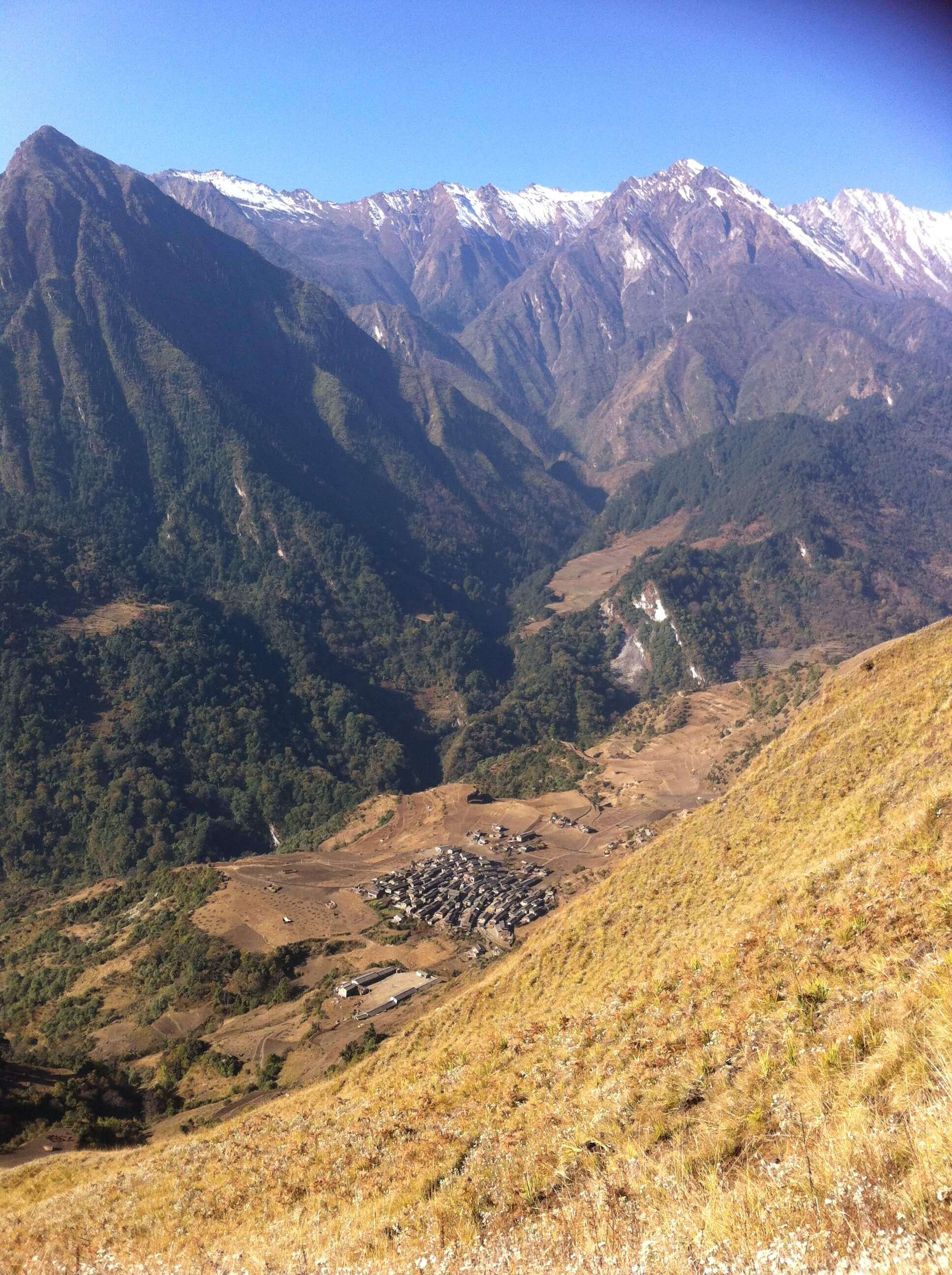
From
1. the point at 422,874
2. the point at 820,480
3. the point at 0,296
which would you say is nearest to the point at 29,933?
the point at 422,874

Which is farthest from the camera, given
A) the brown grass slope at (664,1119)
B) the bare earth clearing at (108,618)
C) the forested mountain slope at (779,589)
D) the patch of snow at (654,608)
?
the patch of snow at (654,608)

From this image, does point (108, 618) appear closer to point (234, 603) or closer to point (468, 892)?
point (234, 603)

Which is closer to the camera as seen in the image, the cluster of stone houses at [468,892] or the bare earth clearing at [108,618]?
the cluster of stone houses at [468,892]

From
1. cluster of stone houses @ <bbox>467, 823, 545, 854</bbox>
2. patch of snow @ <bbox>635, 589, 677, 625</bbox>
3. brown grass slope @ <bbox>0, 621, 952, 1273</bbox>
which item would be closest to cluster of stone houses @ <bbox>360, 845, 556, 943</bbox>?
cluster of stone houses @ <bbox>467, 823, 545, 854</bbox>

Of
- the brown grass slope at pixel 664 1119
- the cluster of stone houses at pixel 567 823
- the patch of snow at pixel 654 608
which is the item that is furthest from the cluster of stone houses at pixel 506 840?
the patch of snow at pixel 654 608

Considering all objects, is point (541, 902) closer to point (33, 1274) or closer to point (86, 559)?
point (33, 1274)

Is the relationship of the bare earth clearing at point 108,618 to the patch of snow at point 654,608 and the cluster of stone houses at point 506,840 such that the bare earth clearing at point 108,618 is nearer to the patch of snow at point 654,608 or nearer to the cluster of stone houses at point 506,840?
the cluster of stone houses at point 506,840
